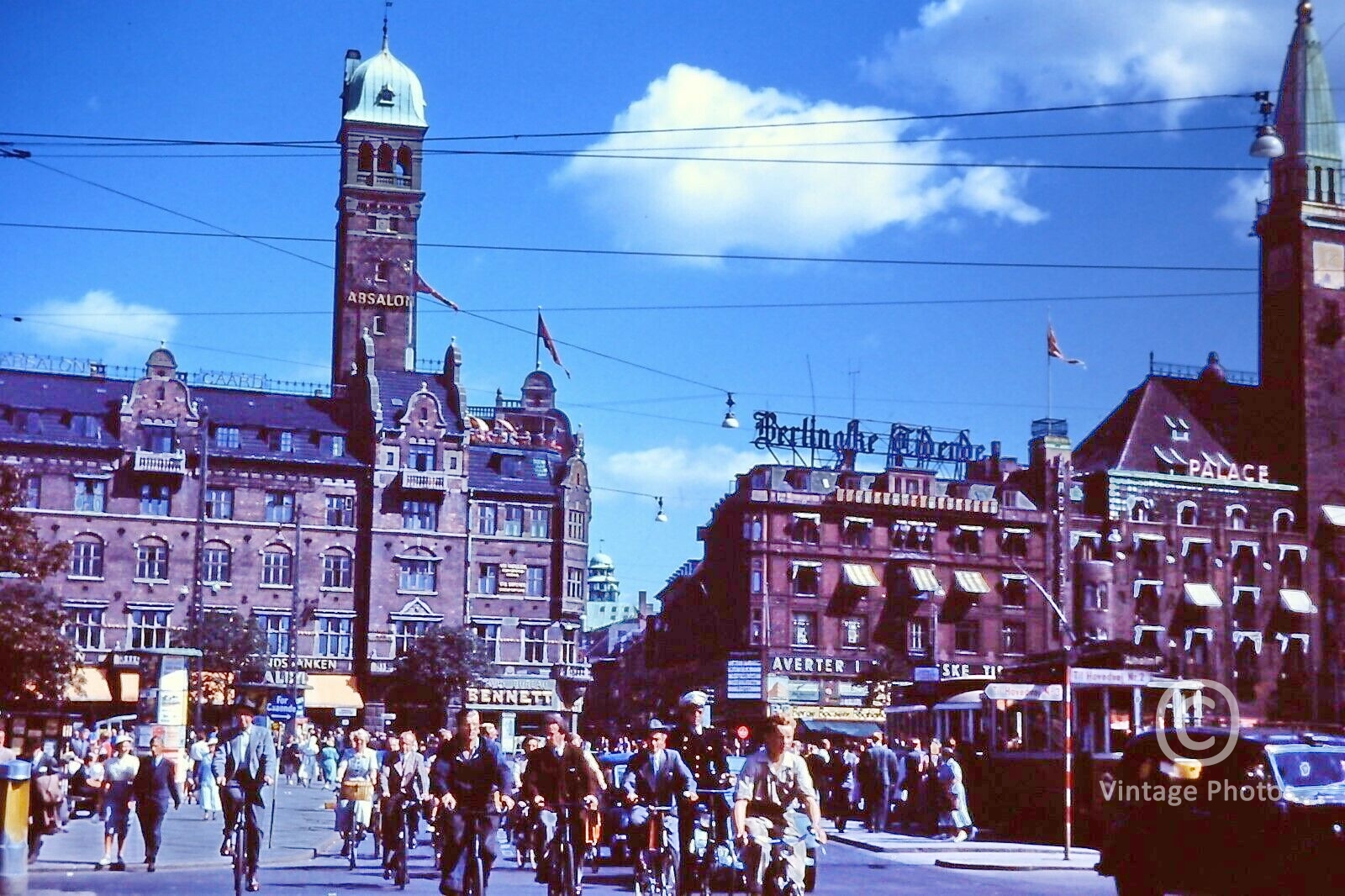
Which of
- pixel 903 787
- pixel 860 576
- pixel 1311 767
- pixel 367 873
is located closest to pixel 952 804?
pixel 903 787

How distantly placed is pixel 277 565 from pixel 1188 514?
44044 millimetres

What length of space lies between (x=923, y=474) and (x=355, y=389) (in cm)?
2782

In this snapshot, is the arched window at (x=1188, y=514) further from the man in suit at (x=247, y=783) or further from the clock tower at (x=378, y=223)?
the man in suit at (x=247, y=783)

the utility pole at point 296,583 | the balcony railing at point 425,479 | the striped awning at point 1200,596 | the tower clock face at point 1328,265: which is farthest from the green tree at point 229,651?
the tower clock face at point 1328,265

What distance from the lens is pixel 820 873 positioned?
2497 centimetres

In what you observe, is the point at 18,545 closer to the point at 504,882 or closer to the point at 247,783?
the point at 504,882

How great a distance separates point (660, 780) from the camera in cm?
1816

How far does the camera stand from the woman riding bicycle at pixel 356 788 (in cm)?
2555

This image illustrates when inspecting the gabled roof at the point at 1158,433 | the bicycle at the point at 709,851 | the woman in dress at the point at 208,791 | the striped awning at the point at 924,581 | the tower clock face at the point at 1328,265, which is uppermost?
the tower clock face at the point at 1328,265

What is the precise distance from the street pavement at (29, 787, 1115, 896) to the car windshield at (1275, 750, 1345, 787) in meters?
5.03

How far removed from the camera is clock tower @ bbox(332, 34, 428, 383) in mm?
95625

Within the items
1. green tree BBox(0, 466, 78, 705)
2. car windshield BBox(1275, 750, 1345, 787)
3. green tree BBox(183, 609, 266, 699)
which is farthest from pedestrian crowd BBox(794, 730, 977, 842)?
green tree BBox(183, 609, 266, 699)

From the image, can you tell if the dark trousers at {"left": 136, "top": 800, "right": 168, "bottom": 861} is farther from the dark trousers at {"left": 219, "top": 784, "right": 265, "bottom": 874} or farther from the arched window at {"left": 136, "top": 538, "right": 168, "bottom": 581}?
the arched window at {"left": 136, "top": 538, "right": 168, "bottom": 581}

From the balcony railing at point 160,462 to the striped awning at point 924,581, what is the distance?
33.2 m
